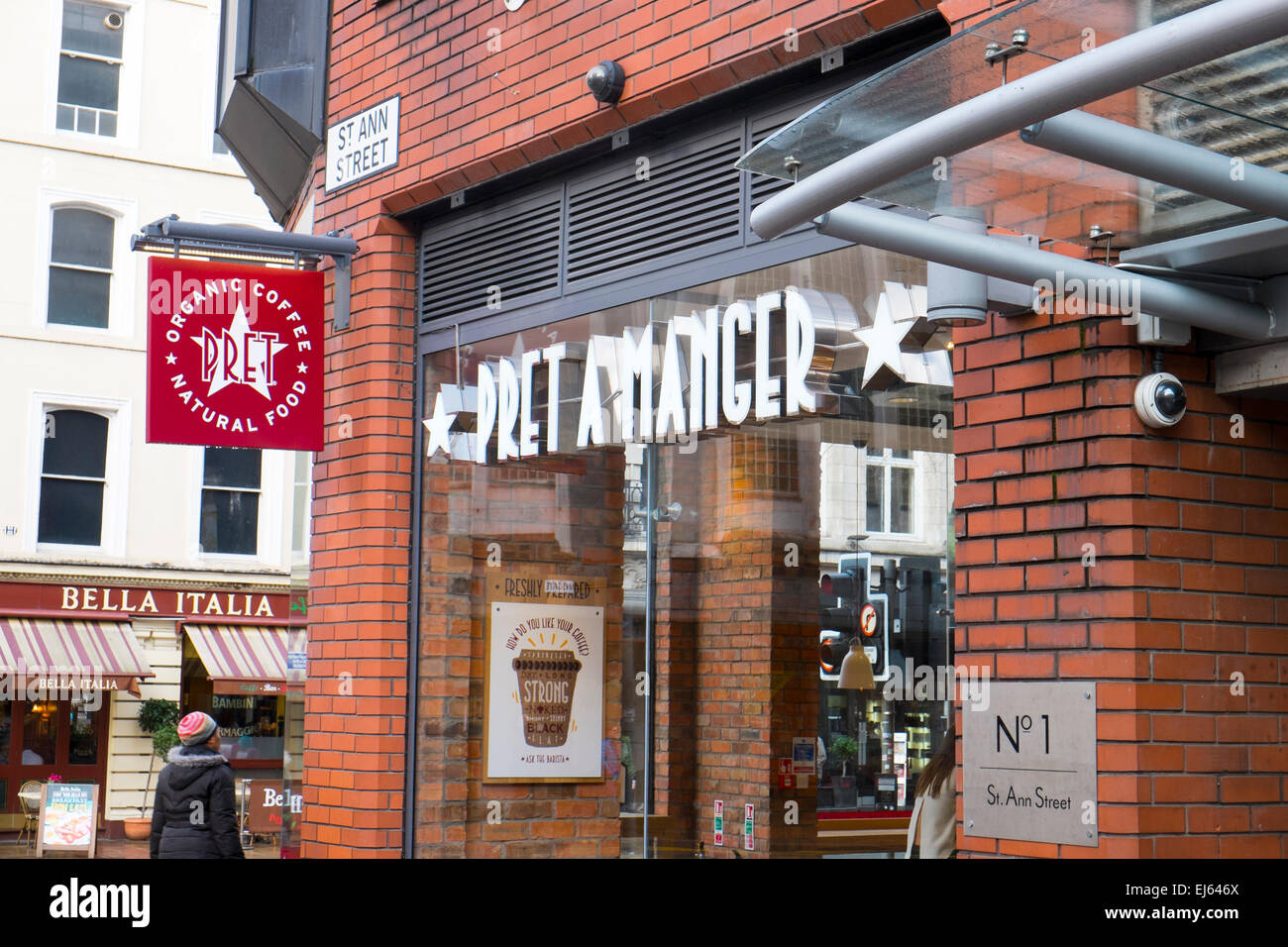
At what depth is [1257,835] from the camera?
375 cm

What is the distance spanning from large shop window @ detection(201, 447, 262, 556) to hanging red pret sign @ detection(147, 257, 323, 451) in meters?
16.4

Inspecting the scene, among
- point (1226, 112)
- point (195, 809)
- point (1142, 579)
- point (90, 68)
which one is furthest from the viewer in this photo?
point (90, 68)

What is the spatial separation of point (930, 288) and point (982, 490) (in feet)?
2.02

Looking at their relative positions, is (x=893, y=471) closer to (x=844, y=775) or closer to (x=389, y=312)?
(x=844, y=775)

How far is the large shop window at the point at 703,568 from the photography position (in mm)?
4777

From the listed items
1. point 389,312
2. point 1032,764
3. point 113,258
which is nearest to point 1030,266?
point 1032,764

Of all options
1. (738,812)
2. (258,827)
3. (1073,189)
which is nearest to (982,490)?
(1073,189)

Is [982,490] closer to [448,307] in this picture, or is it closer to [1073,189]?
Result: [1073,189]

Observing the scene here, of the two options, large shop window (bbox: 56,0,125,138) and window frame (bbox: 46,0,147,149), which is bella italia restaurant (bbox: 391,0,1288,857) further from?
large shop window (bbox: 56,0,125,138)

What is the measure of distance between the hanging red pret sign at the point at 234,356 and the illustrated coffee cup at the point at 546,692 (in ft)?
4.64

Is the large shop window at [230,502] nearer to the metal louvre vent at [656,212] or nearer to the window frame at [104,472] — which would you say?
the window frame at [104,472]

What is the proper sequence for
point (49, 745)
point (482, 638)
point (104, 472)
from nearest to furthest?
point (482, 638)
point (49, 745)
point (104, 472)

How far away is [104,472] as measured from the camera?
2172 centimetres

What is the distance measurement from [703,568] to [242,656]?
17.6 meters
